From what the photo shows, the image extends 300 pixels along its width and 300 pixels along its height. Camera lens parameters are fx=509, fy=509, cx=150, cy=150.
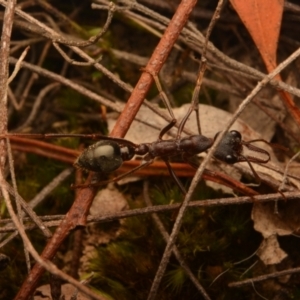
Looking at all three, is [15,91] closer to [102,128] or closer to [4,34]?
[102,128]

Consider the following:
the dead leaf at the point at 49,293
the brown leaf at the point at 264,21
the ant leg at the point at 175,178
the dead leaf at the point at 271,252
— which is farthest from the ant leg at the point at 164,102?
the dead leaf at the point at 49,293

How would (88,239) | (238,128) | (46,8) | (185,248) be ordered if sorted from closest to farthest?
(185,248) < (88,239) < (238,128) < (46,8)

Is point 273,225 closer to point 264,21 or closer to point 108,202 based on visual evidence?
point 108,202

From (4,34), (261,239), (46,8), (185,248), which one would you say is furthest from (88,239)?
(46,8)

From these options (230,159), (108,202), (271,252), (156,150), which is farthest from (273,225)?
(108,202)

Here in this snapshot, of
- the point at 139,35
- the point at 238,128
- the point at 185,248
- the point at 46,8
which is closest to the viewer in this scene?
the point at 185,248

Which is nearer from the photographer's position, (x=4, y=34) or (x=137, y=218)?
(x=4, y=34)

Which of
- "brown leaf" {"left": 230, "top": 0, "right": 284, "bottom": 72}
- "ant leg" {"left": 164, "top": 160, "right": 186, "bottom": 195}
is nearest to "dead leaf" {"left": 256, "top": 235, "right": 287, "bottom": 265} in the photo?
"ant leg" {"left": 164, "top": 160, "right": 186, "bottom": 195}
